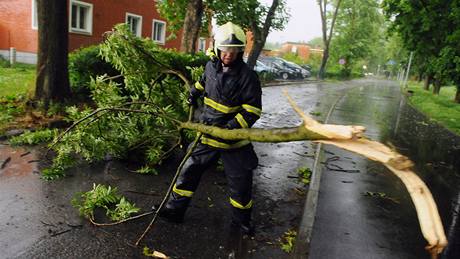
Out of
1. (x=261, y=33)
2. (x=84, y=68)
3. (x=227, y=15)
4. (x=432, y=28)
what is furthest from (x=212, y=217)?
(x=432, y=28)

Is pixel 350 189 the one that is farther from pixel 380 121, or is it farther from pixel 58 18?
pixel 380 121

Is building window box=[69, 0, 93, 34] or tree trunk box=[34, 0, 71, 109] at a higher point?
building window box=[69, 0, 93, 34]

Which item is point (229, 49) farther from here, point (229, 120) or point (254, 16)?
point (254, 16)

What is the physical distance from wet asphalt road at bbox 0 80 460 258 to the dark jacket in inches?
41.2

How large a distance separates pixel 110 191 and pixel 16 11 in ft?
56.8

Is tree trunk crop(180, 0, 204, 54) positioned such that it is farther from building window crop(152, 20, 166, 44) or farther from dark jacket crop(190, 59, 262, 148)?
building window crop(152, 20, 166, 44)

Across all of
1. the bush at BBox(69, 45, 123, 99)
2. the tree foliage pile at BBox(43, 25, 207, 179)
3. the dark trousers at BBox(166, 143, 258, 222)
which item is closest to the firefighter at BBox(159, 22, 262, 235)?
the dark trousers at BBox(166, 143, 258, 222)

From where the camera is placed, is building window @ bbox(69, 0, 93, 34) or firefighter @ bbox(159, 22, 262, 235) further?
building window @ bbox(69, 0, 93, 34)

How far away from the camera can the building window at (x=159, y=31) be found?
989 inches

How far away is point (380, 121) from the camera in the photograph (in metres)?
14.0

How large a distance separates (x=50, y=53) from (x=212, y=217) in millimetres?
5137

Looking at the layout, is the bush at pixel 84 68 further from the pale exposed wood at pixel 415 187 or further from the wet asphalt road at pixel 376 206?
the pale exposed wood at pixel 415 187

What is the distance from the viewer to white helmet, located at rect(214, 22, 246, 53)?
11.8 feet

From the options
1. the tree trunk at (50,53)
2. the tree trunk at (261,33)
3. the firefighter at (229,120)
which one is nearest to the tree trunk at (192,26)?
the tree trunk at (261,33)
